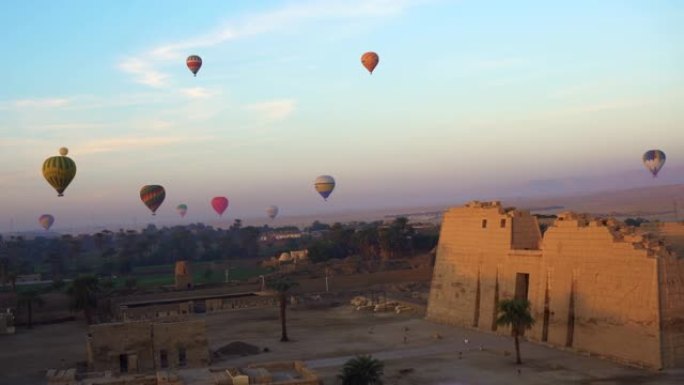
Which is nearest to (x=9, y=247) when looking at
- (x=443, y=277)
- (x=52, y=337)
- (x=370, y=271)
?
(x=370, y=271)

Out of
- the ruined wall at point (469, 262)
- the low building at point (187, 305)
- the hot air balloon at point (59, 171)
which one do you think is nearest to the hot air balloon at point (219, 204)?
the low building at point (187, 305)

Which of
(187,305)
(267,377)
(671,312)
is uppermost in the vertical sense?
(671,312)

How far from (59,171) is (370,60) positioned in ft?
82.6

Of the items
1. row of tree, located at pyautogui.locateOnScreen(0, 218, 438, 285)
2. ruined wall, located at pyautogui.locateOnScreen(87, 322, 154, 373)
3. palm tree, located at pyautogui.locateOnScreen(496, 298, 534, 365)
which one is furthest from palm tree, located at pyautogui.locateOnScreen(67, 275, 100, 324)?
palm tree, located at pyautogui.locateOnScreen(496, 298, 534, 365)

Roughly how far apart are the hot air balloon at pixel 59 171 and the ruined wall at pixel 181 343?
22864 mm

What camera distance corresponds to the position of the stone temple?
3061 centimetres

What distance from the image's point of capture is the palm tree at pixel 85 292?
4862 cm

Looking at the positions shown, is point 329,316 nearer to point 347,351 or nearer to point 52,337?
point 347,351

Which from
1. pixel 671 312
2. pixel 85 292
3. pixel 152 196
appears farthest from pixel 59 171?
pixel 671 312

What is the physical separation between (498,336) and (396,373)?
1029 cm

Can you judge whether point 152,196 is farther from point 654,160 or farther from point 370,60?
point 654,160

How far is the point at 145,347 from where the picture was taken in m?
33.1

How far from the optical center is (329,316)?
52344mm

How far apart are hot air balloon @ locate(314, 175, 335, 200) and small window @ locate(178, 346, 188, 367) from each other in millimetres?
43777
